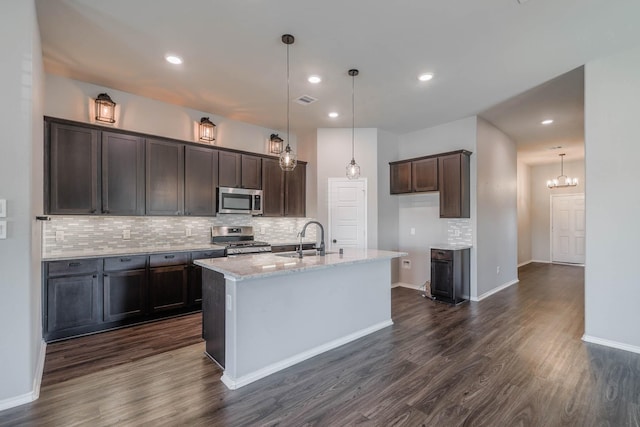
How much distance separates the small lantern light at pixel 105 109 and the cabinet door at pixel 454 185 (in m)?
4.90

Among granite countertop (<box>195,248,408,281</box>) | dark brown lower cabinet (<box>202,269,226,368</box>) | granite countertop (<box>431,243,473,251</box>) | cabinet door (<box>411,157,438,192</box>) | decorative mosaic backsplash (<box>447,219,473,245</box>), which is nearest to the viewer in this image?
granite countertop (<box>195,248,408,281</box>)

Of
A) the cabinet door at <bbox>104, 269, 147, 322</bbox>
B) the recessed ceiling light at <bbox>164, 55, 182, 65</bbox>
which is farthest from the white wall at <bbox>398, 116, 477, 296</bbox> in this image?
the cabinet door at <bbox>104, 269, 147, 322</bbox>

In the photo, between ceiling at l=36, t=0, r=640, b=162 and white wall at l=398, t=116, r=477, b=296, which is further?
white wall at l=398, t=116, r=477, b=296

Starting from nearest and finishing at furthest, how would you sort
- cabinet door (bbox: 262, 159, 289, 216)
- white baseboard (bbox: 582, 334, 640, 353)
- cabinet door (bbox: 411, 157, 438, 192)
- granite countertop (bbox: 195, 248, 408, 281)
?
granite countertop (bbox: 195, 248, 408, 281)
white baseboard (bbox: 582, 334, 640, 353)
cabinet door (bbox: 411, 157, 438, 192)
cabinet door (bbox: 262, 159, 289, 216)

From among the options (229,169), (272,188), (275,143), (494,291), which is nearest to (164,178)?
(229,169)

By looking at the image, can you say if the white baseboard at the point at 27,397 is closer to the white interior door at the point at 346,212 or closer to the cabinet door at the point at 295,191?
the cabinet door at the point at 295,191

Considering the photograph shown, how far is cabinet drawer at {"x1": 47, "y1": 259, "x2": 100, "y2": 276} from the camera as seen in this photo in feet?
10.3

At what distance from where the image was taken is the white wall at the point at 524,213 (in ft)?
28.5

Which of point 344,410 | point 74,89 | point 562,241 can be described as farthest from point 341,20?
point 562,241

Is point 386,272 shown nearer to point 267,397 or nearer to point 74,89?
point 267,397

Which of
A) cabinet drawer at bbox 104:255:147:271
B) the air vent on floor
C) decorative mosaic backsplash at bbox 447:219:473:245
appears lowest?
cabinet drawer at bbox 104:255:147:271

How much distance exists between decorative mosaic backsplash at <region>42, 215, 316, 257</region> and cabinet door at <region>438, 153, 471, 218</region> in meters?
3.21

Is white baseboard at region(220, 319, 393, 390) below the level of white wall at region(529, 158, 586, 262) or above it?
below

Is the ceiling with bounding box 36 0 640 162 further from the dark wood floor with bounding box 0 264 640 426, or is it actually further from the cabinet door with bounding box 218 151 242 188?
the dark wood floor with bounding box 0 264 640 426
